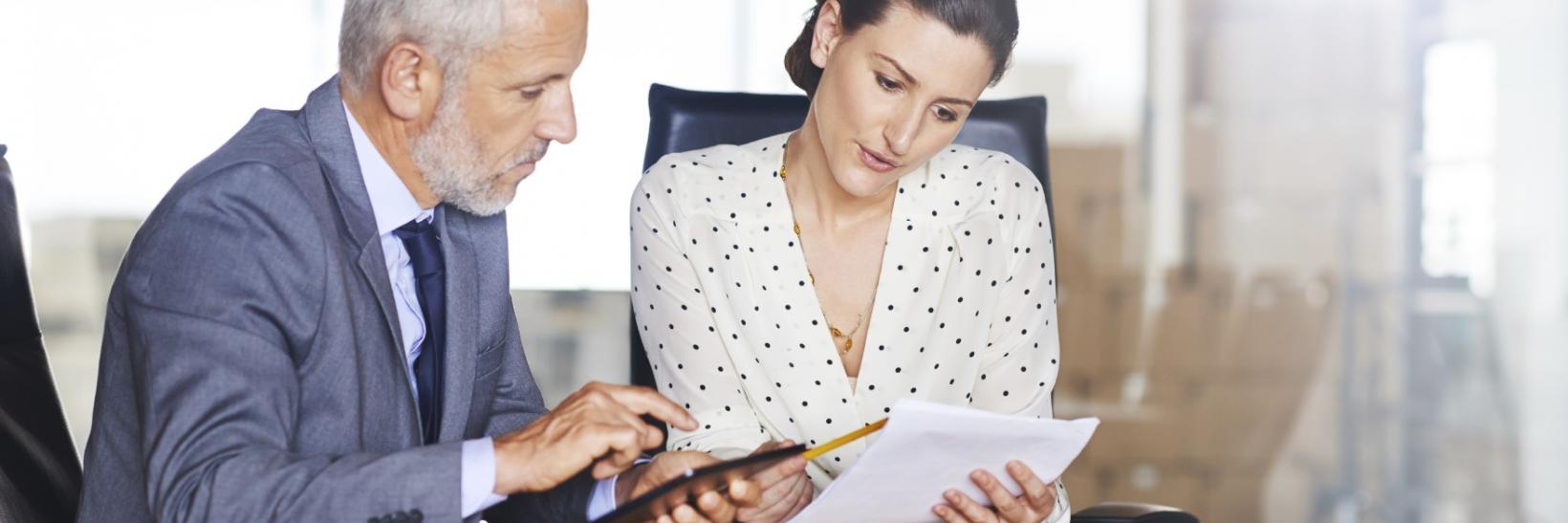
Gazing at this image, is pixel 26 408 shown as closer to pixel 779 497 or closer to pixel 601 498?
pixel 601 498

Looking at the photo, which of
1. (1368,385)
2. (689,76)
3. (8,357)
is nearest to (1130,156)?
(1368,385)

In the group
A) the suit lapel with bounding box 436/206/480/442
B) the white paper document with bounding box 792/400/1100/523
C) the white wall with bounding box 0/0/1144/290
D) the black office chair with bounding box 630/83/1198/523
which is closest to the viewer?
the white paper document with bounding box 792/400/1100/523

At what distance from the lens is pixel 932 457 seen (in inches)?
44.6

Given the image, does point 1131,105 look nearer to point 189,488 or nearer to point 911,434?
point 911,434

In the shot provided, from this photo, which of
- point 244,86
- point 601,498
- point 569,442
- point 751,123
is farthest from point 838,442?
point 244,86

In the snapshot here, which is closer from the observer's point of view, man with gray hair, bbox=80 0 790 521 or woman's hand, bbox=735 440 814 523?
man with gray hair, bbox=80 0 790 521

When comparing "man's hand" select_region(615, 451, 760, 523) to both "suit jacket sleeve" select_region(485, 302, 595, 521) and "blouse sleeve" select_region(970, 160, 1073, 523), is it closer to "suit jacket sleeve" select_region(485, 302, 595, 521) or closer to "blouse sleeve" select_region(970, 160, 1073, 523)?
"suit jacket sleeve" select_region(485, 302, 595, 521)

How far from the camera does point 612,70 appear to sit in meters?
3.02

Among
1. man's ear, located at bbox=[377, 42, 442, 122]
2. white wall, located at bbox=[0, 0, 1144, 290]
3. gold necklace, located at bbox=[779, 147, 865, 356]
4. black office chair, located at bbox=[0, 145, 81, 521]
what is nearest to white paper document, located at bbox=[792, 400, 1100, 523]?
gold necklace, located at bbox=[779, 147, 865, 356]

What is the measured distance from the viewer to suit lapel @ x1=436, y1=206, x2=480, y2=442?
49.2 inches

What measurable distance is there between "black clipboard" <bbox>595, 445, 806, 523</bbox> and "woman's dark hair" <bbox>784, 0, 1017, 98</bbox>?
0.59 meters

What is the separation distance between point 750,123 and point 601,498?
61 centimetres

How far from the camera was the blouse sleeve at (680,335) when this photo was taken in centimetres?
156

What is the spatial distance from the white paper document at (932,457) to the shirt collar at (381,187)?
1.48 feet
